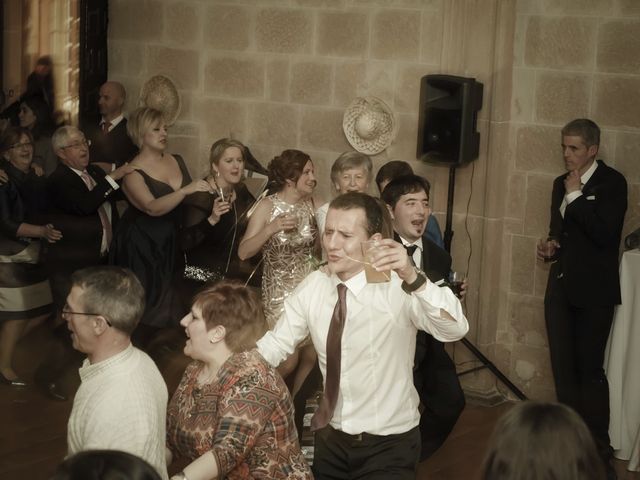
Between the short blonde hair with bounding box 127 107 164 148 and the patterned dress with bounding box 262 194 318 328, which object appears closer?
the patterned dress with bounding box 262 194 318 328

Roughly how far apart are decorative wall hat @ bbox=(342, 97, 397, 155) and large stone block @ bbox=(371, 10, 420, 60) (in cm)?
31

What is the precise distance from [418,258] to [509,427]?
2.36 m

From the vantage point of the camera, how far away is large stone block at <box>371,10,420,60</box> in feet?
20.6

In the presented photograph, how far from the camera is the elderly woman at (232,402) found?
2.88 meters

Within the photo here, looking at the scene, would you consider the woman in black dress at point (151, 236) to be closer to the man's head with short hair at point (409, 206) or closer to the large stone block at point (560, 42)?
the man's head with short hair at point (409, 206)

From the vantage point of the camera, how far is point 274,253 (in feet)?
16.9

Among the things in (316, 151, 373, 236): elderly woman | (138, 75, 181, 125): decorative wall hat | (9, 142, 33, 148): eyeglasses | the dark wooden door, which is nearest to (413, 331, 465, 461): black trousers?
(316, 151, 373, 236): elderly woman

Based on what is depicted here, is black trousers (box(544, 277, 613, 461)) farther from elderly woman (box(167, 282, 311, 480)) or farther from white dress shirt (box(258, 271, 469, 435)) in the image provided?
elderly woman (box(167, 282, 311, 480))

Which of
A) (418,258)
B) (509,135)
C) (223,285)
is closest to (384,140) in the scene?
(509,135)

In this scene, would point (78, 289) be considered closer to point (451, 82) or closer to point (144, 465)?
point (144, 465)

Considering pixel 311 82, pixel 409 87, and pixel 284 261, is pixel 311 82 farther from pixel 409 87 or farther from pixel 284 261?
pixel 284 261

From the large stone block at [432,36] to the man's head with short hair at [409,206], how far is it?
2036 mm

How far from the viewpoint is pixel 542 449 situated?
200 cm

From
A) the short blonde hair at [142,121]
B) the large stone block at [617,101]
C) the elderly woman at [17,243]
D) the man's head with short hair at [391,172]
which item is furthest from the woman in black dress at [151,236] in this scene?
the large stone block at [617,101]
